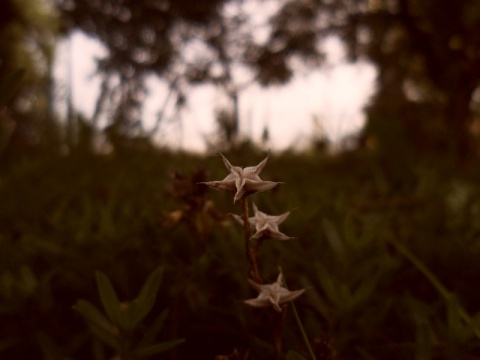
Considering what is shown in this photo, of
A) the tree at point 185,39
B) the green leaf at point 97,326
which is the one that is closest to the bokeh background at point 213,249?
the green leaf at point 97,326

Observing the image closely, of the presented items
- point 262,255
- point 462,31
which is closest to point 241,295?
point 262,255

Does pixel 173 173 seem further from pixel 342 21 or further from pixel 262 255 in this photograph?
pixel 342 21

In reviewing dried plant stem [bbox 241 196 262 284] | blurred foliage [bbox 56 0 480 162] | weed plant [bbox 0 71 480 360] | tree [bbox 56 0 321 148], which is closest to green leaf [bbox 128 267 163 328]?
weed plant [bbox 0 71 480 360]

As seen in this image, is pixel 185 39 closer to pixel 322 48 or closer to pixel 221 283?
pixel 322 48

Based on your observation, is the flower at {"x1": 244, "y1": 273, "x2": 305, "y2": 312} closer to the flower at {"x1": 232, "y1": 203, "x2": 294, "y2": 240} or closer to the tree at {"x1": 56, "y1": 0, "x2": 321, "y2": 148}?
the flower at {"x1": 232, "y1": 203, "x2": 294, "y2": 240}

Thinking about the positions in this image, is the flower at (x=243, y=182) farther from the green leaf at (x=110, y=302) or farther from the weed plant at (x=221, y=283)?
the green leaf at (x=110, y=302)

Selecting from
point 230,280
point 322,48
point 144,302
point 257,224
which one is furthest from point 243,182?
point 322,48
